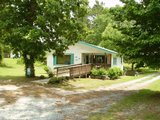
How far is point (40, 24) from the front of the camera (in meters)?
24.6

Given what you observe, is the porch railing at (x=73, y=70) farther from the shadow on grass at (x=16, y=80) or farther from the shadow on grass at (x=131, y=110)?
the shadow on grass at (x=131, y=110)

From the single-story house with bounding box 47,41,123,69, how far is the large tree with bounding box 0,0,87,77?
10.1 meters

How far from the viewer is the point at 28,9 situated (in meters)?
26.7

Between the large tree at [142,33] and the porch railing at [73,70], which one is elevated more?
the large tree at [142,33]

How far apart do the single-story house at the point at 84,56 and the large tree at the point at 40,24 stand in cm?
1011

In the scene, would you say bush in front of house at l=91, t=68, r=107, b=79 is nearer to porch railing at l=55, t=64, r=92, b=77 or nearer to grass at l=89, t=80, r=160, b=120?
porch railing at l=55, t=64, r=92, b=77

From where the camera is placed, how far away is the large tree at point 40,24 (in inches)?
946

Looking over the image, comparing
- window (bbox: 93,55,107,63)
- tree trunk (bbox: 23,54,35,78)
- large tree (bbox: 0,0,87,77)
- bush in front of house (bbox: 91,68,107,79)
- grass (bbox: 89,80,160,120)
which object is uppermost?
large tree (bbox: 0,0,87,77)

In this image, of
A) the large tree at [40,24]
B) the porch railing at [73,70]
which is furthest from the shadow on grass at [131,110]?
the porch railing at [73,70]

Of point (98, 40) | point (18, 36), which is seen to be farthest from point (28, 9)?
point (98, 40)

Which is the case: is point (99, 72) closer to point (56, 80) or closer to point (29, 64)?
point (56, 80)

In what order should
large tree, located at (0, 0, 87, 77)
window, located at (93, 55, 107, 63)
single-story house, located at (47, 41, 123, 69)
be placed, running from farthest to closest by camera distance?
window, located at (93, 55, 107, 63) → single-story house, located at (47, 41, 123, 69) → large tree, located at (0, 0, 87, 77)

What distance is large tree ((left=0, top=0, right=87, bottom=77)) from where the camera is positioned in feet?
78.8

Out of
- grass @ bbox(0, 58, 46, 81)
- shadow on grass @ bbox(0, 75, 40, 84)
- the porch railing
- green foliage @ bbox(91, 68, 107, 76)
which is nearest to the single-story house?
grass @ bbox(0, 58, 46, 81)
